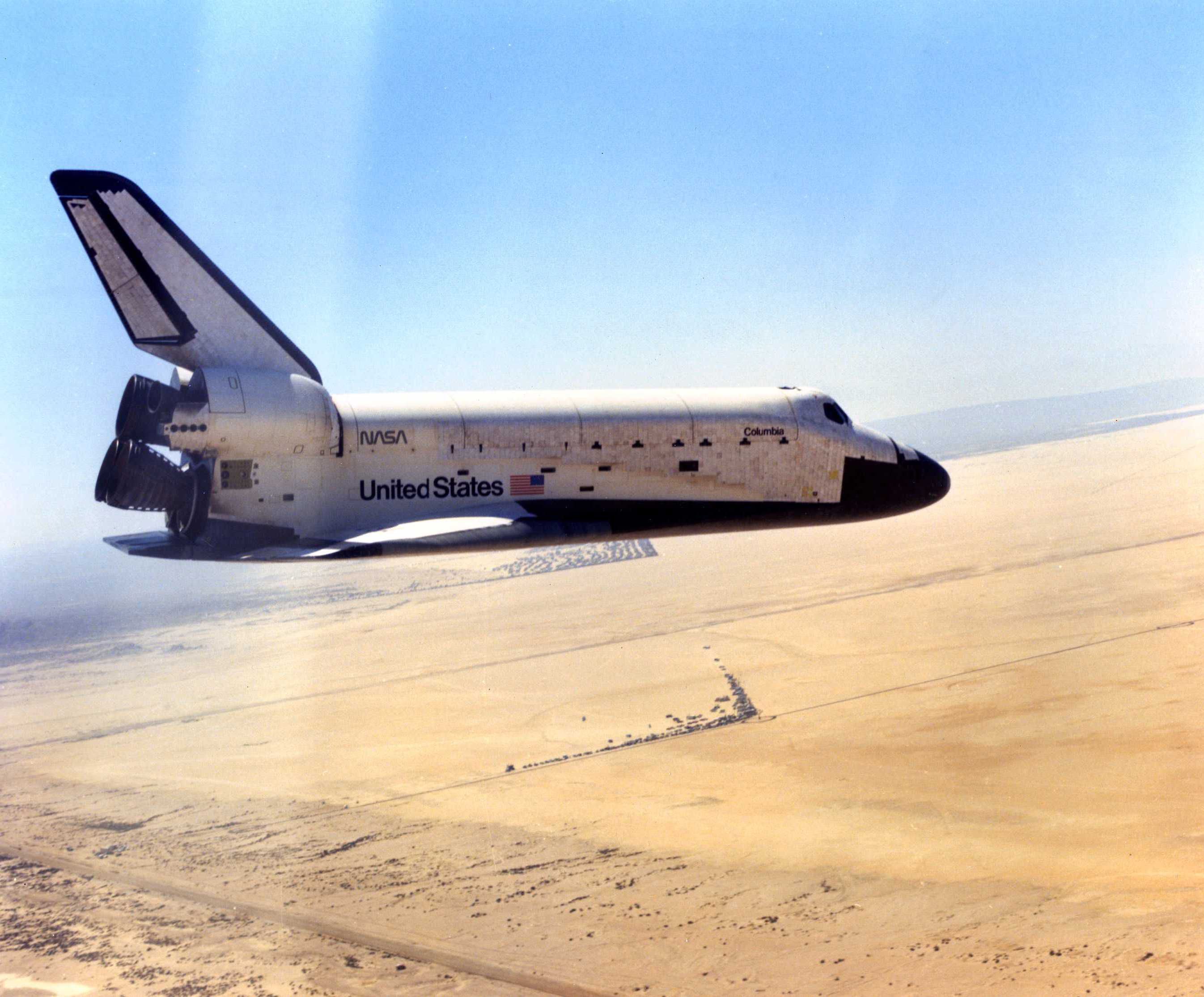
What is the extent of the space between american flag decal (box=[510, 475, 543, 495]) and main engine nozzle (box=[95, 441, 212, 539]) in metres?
5.04

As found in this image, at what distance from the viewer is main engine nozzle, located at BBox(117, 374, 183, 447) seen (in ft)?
53.3

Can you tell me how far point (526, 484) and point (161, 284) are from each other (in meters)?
7.12

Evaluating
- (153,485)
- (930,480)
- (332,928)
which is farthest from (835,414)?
(332,928)

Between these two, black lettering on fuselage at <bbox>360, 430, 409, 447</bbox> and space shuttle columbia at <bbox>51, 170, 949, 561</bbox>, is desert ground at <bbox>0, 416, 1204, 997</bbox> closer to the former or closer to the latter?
space shuttle columbia at <bbox>51, 170, 949, 561</bbox>

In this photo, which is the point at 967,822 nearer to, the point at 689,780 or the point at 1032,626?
the point at 689,780

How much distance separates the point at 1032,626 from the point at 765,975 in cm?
4917

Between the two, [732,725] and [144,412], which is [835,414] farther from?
[732,725]

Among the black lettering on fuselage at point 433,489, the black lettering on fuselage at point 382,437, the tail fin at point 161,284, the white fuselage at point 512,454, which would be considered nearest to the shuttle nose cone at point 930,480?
the white fuselage at point 512,454

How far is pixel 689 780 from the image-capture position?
37.2 m

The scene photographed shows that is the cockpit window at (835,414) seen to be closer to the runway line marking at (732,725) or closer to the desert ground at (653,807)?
the desert ground at (653,807)

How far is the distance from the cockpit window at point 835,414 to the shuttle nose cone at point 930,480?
6.79 feet

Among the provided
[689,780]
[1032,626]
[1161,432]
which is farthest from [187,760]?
[1161,432]

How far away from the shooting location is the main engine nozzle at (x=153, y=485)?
16250mm

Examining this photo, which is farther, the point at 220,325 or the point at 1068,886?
the point at 1068,886
